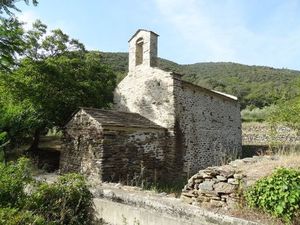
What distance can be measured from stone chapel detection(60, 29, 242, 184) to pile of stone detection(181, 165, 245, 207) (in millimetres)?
4625

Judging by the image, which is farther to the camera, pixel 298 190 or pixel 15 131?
pixel 15 131

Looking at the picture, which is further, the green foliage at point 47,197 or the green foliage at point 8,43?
the green foliage at point 8,43

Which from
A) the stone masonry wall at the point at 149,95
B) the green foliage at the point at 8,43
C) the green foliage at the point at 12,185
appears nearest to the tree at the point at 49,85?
the stone masonry wall at the point at 149,95

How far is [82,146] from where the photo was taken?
14.2 m

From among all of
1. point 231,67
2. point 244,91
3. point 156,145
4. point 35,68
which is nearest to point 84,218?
point 156,145

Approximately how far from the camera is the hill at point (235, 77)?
1960 inches

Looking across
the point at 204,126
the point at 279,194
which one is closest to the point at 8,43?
the point at 279,194

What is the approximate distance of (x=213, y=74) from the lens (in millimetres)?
76000

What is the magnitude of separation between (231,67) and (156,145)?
7245 cm

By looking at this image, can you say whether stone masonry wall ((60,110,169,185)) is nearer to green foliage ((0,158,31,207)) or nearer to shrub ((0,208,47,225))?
green foliage ((0,158,31,207))

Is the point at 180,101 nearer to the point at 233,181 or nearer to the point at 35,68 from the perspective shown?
the point at 35,68

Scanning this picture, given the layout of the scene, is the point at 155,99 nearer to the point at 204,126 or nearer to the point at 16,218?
the point at 204,126

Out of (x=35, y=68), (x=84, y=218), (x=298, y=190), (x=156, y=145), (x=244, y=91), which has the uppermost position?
(x=244, y=91)

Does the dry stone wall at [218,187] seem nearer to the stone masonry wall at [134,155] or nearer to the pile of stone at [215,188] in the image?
the pile of stone at [215,188]
